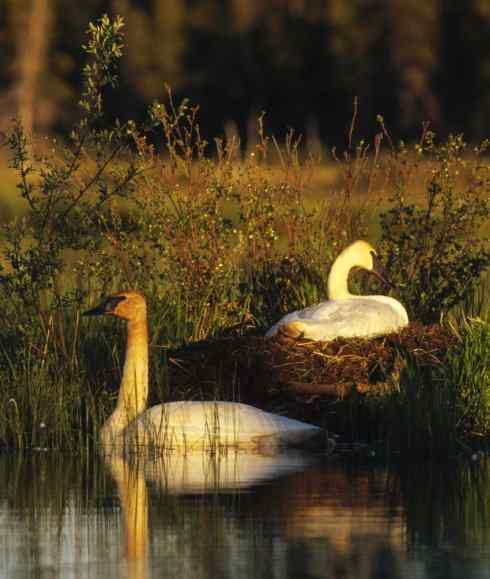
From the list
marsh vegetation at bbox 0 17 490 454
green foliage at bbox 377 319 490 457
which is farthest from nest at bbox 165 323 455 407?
green foliage at bbox 377 319 490 457

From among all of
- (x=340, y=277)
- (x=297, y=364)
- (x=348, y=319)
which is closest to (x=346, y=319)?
(x=348, y=319)

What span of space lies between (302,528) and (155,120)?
506 centimetres

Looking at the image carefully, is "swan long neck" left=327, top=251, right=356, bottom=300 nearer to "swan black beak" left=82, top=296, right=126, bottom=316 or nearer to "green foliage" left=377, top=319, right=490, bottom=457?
"green foliage" left=377, top=319, right=490, bottom=457

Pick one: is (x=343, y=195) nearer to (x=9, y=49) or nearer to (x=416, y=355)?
(x=416, y=355)

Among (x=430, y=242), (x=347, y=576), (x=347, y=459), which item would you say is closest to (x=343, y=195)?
(x=430, y=242)

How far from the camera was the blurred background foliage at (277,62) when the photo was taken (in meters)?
74.4

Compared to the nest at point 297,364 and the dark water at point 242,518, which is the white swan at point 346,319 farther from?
the dark water at point 242,518

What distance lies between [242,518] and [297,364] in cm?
395

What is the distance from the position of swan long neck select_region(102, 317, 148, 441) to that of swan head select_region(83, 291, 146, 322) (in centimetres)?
5

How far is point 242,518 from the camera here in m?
11.3

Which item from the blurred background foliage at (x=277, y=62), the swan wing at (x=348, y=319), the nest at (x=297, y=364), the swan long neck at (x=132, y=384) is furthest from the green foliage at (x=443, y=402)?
the blurred background foliage at (x=277, y=62)

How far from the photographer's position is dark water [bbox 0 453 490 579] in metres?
10.0

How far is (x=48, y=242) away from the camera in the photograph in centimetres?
1595

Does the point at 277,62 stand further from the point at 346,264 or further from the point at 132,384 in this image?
the point at 132,384
